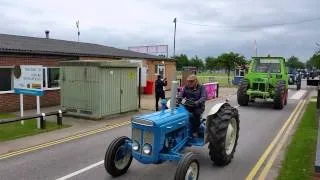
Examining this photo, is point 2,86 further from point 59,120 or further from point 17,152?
point 17,152

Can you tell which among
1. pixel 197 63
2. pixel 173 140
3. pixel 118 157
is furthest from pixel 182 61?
pixel 173 140

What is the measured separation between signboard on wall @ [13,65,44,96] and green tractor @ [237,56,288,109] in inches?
412

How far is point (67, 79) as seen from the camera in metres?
17.7

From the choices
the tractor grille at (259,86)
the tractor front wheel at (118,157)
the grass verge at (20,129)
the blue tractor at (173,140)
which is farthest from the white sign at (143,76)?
the tractor front wheel at (118,157)

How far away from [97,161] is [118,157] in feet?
4.95

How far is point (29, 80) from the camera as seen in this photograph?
1467 cm

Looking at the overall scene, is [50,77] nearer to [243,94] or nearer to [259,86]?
[243,94]

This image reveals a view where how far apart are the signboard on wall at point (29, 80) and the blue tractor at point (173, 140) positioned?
7046mm

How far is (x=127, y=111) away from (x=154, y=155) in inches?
440

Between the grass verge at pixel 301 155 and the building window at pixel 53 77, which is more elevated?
the building window at pixel 53 77

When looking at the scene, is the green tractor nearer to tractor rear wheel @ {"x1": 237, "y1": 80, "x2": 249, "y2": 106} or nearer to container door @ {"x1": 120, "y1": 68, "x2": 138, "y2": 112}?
tractor rear wheel @ {"x1": 237, "y1": 80, "x2": 249, "y2": 106}

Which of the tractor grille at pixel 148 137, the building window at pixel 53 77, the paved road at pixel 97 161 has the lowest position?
the paved road at pixel 97 161

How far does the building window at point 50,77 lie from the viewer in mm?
20609

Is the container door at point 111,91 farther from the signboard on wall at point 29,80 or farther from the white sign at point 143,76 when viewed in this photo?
the white sign at point 143,76
